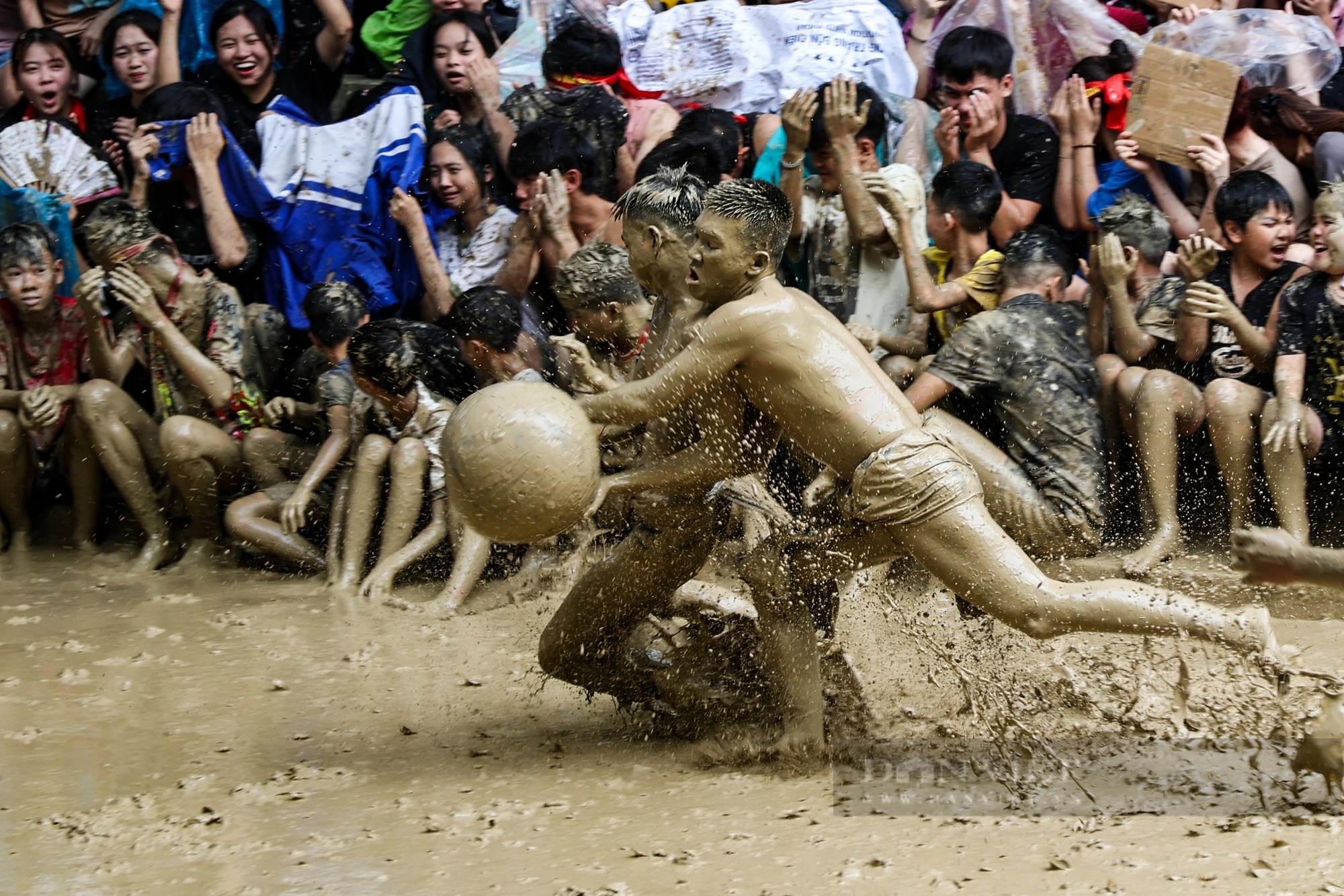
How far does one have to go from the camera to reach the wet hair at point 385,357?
588 centimetres

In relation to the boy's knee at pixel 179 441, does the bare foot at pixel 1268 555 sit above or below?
above

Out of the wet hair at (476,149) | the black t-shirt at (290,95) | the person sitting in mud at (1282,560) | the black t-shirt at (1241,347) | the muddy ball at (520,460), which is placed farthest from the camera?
the black t-shirt at (290,95)

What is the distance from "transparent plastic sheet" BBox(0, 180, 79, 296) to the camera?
7.07 m

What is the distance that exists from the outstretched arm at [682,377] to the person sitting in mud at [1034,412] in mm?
1562

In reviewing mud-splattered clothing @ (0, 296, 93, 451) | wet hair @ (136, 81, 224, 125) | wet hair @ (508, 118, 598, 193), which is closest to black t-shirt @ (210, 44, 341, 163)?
wet hair @ (136, 81, 224, 125)

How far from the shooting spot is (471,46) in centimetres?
710

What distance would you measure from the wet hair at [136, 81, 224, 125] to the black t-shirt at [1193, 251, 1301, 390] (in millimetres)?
4771

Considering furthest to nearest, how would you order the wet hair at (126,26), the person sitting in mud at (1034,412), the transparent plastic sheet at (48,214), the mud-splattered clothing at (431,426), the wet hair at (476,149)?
the wet hair at (126,26) → the transparent plastic sheet at (48,214) → the wet hair at (476,149) → the mud-splattered clothing at (431,426) → the person sitting in mud at (1034,412)

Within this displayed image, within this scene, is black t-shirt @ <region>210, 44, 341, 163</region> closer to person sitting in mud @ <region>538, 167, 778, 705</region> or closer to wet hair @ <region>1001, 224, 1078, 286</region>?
person sitting in mud @ <region>538, 167, 778, 705</region>

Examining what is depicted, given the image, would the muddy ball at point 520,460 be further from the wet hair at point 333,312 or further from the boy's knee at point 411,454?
the wet hair at point 333,312

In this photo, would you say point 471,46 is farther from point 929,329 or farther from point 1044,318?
point 1044,318

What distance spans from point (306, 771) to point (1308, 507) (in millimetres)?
3911

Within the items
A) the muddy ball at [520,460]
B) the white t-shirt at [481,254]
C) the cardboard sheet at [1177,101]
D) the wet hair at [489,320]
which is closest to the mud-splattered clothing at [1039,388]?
the cardboard sheet at [1177,101]

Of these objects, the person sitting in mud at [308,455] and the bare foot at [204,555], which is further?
the bare foot at [204,555]
